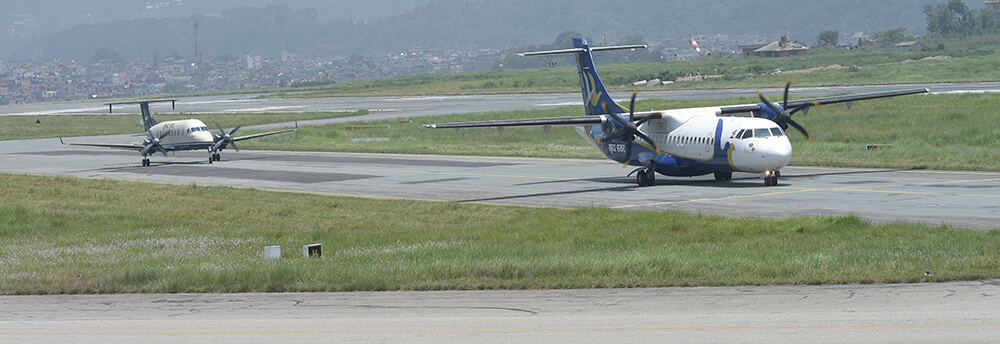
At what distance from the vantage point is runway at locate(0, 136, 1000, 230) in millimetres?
29156

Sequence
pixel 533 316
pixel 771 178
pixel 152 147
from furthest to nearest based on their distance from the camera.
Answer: pixel 152 147
pixel 771 178
pixel 533 316

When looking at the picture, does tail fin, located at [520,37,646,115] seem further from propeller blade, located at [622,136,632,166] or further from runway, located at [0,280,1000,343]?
runway, located at [0,280,1000,343]

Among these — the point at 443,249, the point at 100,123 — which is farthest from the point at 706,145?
the point at 100,123

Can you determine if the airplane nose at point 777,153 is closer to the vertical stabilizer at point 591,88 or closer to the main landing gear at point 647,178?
the main landing gear at point 647,178

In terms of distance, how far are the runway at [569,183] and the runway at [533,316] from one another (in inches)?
428

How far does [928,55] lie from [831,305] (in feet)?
503

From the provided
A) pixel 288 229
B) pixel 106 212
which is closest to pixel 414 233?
pixel 288 229

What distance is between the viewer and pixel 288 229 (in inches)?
1081

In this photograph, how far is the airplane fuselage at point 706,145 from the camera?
3447 cm

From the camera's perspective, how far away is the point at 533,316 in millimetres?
14820

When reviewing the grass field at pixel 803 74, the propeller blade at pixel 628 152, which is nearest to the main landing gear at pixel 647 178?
the propeller blade at pixel 628 152

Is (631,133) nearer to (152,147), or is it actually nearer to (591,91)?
(591,91)

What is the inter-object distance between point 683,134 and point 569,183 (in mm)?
5120

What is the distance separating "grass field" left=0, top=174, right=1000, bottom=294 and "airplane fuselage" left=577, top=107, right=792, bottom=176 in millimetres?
7952
